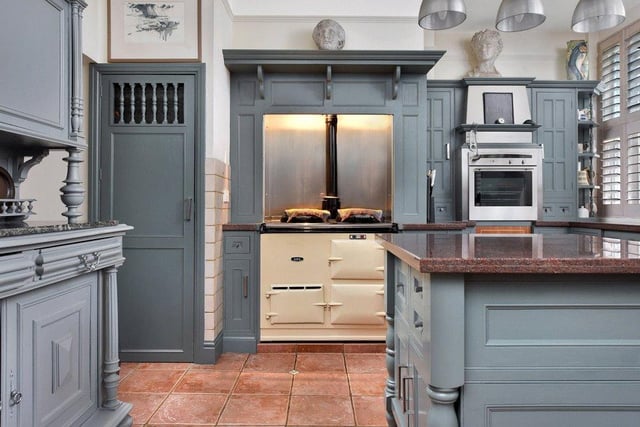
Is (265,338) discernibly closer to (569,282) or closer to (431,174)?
(431,174)

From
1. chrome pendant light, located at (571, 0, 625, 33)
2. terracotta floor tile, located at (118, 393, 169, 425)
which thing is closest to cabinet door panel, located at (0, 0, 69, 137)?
terracotta floor tile, located at (118, 393, 169, 425)

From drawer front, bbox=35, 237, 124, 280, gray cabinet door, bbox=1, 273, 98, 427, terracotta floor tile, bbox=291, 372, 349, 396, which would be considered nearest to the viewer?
gray cabinet door, bbox=1, 273, 98, 427

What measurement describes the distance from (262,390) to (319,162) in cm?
224

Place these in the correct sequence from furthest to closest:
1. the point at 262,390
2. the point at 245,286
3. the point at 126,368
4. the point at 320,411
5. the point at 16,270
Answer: the point at 245,286
the point at 126,368
the point at 262,390
the point at 320,411
the point at 16,270

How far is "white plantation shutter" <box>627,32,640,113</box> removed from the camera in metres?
3.87

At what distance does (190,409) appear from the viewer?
2.27 meters

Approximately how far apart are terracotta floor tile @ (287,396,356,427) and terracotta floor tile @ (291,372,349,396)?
7 centimetres

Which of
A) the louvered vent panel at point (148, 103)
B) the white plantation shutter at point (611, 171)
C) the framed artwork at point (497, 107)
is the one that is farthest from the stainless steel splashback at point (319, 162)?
the white plantation shutter at point (611, 171)

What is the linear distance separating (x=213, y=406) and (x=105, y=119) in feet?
6.98

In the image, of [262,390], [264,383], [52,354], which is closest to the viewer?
[52,354]

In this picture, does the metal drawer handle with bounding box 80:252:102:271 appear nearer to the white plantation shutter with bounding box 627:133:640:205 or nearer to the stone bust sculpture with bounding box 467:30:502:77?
the stone bust sculpture with bounding box 467:30:502:77

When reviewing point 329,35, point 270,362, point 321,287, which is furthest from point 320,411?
point 329,35

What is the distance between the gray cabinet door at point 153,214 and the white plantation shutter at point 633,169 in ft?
13.2

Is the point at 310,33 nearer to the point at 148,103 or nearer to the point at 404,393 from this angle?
the point at 148,103
